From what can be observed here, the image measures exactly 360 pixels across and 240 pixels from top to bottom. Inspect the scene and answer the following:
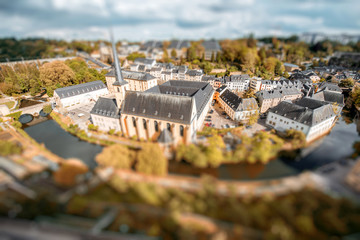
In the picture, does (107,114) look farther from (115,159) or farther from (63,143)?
(115,159)

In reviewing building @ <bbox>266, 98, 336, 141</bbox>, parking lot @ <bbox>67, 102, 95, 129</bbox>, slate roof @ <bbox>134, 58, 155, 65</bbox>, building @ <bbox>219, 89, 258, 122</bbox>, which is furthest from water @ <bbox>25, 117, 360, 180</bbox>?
slate roof @ <bbox>134, 58, 155, 65</bbox>

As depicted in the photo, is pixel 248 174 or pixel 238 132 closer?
pixel 248 174

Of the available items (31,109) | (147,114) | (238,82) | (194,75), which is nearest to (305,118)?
(238,82)

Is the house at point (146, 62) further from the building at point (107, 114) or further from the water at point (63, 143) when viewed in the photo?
the water at point (63, 143)

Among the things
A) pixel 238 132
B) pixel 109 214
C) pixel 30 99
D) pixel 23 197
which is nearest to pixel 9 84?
pixel 30 99

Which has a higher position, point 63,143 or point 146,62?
point 146,62

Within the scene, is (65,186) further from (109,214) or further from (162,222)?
(162,222)

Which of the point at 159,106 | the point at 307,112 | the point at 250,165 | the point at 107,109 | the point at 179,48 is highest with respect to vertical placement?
the point at 179,48
